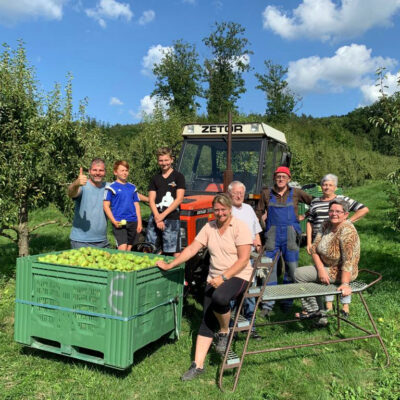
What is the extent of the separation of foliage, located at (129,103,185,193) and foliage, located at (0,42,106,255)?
5.85 metres

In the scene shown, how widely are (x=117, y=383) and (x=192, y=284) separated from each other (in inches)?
73.8

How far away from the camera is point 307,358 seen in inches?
156

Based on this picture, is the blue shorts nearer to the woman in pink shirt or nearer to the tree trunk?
the woman in pink shirt

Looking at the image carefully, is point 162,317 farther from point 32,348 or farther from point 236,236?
point 32,348

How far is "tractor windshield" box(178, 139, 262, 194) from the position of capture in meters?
5.84

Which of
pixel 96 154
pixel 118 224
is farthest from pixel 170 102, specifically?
pixel 118 224

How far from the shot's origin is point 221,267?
143 inches

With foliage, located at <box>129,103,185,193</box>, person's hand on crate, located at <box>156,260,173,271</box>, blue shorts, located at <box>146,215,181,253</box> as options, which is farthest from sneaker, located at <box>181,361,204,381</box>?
foliage, located at <box>129,103,185,193</box>

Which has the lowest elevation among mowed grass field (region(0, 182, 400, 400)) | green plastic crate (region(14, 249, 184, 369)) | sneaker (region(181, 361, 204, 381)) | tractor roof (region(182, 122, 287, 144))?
mowed grass field (region(0, 182, 400, 400))

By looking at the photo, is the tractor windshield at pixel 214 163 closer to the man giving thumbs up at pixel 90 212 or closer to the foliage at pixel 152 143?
the man giving thumbs up at pixel 90 212

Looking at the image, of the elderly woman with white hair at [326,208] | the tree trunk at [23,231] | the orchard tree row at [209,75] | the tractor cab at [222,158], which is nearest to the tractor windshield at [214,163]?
the tractor cab at [222,158]

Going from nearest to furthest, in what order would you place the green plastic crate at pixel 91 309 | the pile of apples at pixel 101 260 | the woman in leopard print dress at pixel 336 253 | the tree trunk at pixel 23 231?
the green plastic crate at pixel 91 309 → the pile of apples at pixel 101 260 → the woman in leopard print dress at pixel 336 253 → the tree trunk at pixel 23 231

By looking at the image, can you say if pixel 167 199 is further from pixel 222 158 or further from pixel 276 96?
pixel 276 96

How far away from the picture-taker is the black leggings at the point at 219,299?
3.48 m
